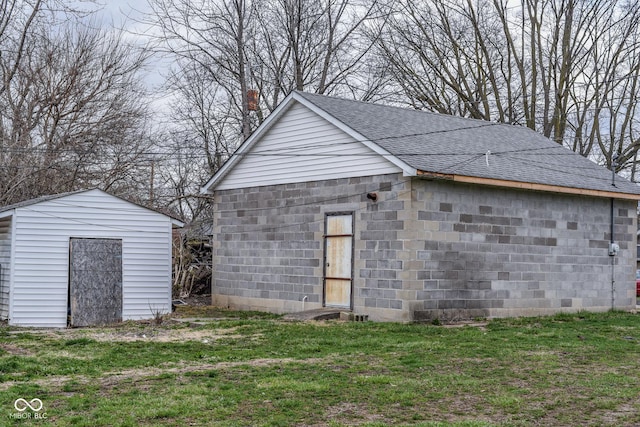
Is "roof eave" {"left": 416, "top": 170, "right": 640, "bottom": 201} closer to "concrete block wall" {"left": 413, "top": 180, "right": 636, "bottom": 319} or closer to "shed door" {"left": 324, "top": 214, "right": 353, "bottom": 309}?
"concrete block wall" {"left": 413, "top": 180, "right": 636, "bottom": 319}

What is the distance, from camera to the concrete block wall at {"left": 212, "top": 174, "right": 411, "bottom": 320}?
16972 millimetres

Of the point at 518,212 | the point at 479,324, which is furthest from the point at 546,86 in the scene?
the point at 479,324

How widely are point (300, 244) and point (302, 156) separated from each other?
2032 millimetres

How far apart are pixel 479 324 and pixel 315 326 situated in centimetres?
338

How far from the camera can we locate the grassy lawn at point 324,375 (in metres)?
8.10

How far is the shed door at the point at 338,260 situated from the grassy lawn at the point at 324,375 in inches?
70.4

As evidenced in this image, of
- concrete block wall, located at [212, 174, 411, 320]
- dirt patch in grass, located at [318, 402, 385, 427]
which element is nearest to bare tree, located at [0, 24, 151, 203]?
concrete block wall, located at [212, 174, 411, 320]

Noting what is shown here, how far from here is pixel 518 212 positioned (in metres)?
18.5

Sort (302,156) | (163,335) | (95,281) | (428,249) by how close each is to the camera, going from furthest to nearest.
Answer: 1. (302,156)
2. (95,281)
3. (428,249)
4. (163,335)

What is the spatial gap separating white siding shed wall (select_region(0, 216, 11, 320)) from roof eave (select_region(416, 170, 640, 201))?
9063mm

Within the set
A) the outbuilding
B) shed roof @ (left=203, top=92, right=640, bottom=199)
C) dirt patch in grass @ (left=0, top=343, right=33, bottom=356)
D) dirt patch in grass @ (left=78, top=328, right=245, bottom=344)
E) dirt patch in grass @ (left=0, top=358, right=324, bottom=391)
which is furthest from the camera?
shed roof @ (left=203, top=92, right=640, bottom=199)

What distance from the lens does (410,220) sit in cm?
1655

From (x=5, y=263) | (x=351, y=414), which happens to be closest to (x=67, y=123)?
(x=5, y=263)

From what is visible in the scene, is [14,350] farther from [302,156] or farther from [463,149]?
[463,149]
